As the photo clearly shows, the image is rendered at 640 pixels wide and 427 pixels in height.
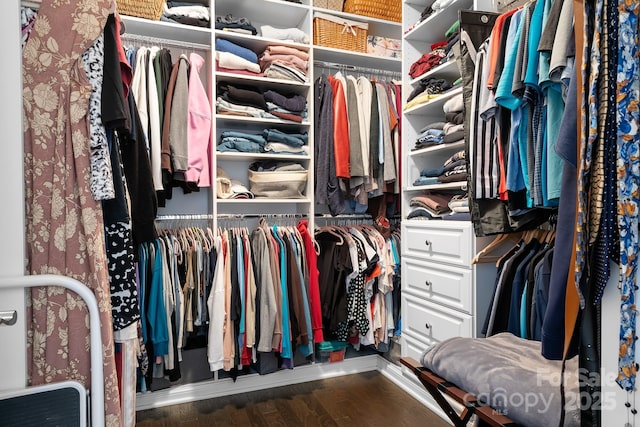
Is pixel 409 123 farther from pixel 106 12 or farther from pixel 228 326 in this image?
pixel 106 12

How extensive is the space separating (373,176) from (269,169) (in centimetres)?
67

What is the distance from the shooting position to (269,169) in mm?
2602

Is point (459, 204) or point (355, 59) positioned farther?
point (355, 59)

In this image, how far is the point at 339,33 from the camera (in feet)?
8.71

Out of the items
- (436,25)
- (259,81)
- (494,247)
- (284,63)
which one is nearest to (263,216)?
(259,81)

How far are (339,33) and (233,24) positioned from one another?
2.26ft

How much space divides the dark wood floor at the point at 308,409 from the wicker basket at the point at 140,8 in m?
2.20

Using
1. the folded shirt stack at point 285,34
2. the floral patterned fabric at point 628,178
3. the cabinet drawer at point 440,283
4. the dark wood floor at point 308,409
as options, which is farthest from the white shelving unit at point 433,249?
Result: the floral patterned fabric at point 628,178

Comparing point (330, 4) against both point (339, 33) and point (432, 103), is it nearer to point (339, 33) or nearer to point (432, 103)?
point (339, 33)

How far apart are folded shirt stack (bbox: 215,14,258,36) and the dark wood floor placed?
2.21m

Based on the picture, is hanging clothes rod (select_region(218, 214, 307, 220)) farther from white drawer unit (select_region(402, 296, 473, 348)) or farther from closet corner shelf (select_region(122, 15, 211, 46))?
closet corner shelf (select_region(122, 15, 211, 46))

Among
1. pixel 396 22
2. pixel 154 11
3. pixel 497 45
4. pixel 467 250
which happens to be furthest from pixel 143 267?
pixel 396 22

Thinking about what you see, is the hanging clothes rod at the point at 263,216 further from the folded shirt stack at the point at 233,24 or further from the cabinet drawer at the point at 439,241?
the folded shirt stack at the point at 233,24

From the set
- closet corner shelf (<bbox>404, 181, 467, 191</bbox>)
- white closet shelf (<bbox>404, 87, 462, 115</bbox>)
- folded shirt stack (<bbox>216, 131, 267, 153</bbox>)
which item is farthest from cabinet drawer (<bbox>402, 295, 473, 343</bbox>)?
folded shirt stack (<bbox>216, 131, 267, 153</bbox>)
